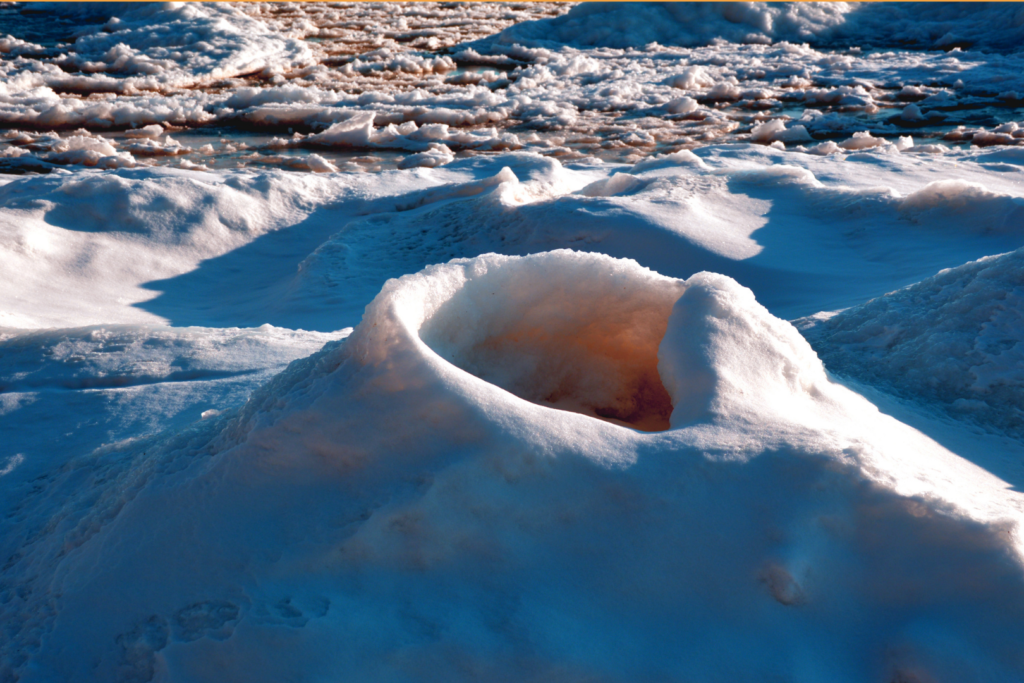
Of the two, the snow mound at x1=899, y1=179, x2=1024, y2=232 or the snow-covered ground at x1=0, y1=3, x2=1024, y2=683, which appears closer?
the snow-covered ground at x1=0, y1=3, x2=1024, y2=683

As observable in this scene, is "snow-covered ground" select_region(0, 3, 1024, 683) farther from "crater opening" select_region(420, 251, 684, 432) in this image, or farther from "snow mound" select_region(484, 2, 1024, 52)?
"snow mound" select_region(484, 2, 1024, 52)

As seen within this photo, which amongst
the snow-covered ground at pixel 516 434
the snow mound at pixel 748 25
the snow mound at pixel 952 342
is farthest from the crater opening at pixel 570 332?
the snow mound at pixel 748 25

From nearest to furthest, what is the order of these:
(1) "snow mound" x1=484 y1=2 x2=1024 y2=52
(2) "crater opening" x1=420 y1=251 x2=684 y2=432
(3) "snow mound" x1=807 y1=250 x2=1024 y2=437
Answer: (2) "crater opening" x1=420 y1=251 x2=684 y2=432 < (3) "snow mound" x1=807 y1=250 x2=1024 y2=437 < (1) "snow mound" x1=484 y1=2 x2=1024 y2=52

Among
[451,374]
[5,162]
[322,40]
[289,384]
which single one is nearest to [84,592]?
[289,384]

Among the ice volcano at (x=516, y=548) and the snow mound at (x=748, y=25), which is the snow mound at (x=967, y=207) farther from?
the snow mound at (x=748, y=25)

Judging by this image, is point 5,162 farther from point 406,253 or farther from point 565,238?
point 565,238

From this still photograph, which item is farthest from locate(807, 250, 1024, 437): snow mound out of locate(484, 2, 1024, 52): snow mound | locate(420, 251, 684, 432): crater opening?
locate(484, 2, 1024, 52): snow mound

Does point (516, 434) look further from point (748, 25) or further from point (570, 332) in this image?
point (748, 25)

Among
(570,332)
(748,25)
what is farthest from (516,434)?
(748,25)
